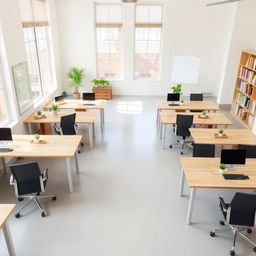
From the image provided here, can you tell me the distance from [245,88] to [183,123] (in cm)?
324

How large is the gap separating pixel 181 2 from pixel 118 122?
17.7ft

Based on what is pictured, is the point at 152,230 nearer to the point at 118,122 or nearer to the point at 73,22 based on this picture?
the point at 118,122

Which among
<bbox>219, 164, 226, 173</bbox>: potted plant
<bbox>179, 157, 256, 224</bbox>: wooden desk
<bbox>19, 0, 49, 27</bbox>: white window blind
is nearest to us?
<bbox>179, 157, 256, 224</bbox>: wooden desk

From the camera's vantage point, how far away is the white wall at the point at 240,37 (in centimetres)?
811

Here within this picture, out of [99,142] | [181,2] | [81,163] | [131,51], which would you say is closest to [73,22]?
[131,51]

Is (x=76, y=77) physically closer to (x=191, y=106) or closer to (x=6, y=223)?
(x=191, y=106)

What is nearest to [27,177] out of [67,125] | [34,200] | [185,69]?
[34,200]

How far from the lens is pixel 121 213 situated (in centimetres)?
437

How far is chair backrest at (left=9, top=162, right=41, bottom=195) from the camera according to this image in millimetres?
3929

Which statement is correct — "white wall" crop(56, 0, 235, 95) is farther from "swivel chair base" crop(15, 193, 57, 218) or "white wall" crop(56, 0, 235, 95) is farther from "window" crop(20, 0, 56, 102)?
"swivel chair base" crop(15, 193, 57, 218)

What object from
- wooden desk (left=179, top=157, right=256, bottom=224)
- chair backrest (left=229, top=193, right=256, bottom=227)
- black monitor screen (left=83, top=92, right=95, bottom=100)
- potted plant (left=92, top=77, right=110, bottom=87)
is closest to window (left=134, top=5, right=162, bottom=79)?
potted plant (left=92, top=77, right=110, bottom=87)

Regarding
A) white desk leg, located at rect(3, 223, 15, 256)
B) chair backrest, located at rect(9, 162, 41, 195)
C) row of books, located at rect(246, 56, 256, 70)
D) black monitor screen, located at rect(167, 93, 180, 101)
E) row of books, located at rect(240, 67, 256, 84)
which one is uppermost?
row of books, located at rect(246, 56, 256, 70)

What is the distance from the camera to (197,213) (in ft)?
14.4

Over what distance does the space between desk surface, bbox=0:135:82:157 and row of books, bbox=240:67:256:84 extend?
5.68m
